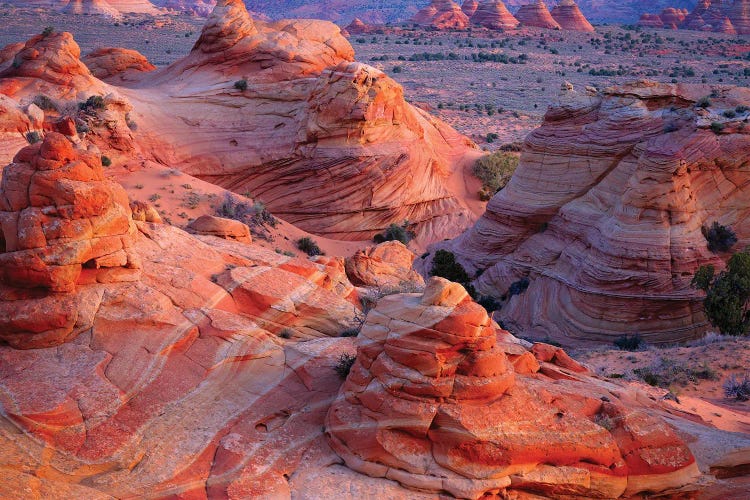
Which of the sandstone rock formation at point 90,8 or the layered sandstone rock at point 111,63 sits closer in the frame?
the layered sandstone rock at point 111,63

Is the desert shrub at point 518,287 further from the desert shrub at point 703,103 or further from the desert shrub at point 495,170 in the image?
the desert shrub at point 495,170

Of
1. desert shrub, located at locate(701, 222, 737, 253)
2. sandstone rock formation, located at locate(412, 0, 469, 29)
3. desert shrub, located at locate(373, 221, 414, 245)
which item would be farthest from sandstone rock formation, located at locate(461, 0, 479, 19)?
desert shrub, located at locate(701, 222, 737, 253)

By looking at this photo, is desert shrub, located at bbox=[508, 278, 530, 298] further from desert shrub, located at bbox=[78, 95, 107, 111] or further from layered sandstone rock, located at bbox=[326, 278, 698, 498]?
desert shrub, located at bbox=[78, 95, 107, 111]

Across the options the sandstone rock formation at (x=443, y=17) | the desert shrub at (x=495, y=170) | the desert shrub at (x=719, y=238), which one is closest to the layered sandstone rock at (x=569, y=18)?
the sandstone rock formation at (x=443, y=17)

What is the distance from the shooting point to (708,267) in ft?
64.6

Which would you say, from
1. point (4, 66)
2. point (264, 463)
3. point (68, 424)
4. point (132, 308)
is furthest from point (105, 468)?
point (4, 66)

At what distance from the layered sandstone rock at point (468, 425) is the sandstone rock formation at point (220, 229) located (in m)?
7.34

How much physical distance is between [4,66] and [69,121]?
61.3 feet

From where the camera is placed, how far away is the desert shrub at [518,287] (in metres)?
24.6

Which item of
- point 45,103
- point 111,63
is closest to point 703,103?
point 45,103

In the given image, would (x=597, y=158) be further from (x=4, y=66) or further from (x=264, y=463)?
(x=4, y=66)

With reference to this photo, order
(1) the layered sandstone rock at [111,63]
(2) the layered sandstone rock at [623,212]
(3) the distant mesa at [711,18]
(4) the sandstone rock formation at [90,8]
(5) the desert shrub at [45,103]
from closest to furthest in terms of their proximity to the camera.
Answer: (2) the layered sandstone rock at [623,212] < (5) the desert shrub at [45,103] < (1) the layered sandstone rock at [111,63] < (3) the distant mesa at [711,18] < (4) the sandstone rock formation at [90,8]

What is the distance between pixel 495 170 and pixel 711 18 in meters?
93.3

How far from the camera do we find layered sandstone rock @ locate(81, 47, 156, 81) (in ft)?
119
